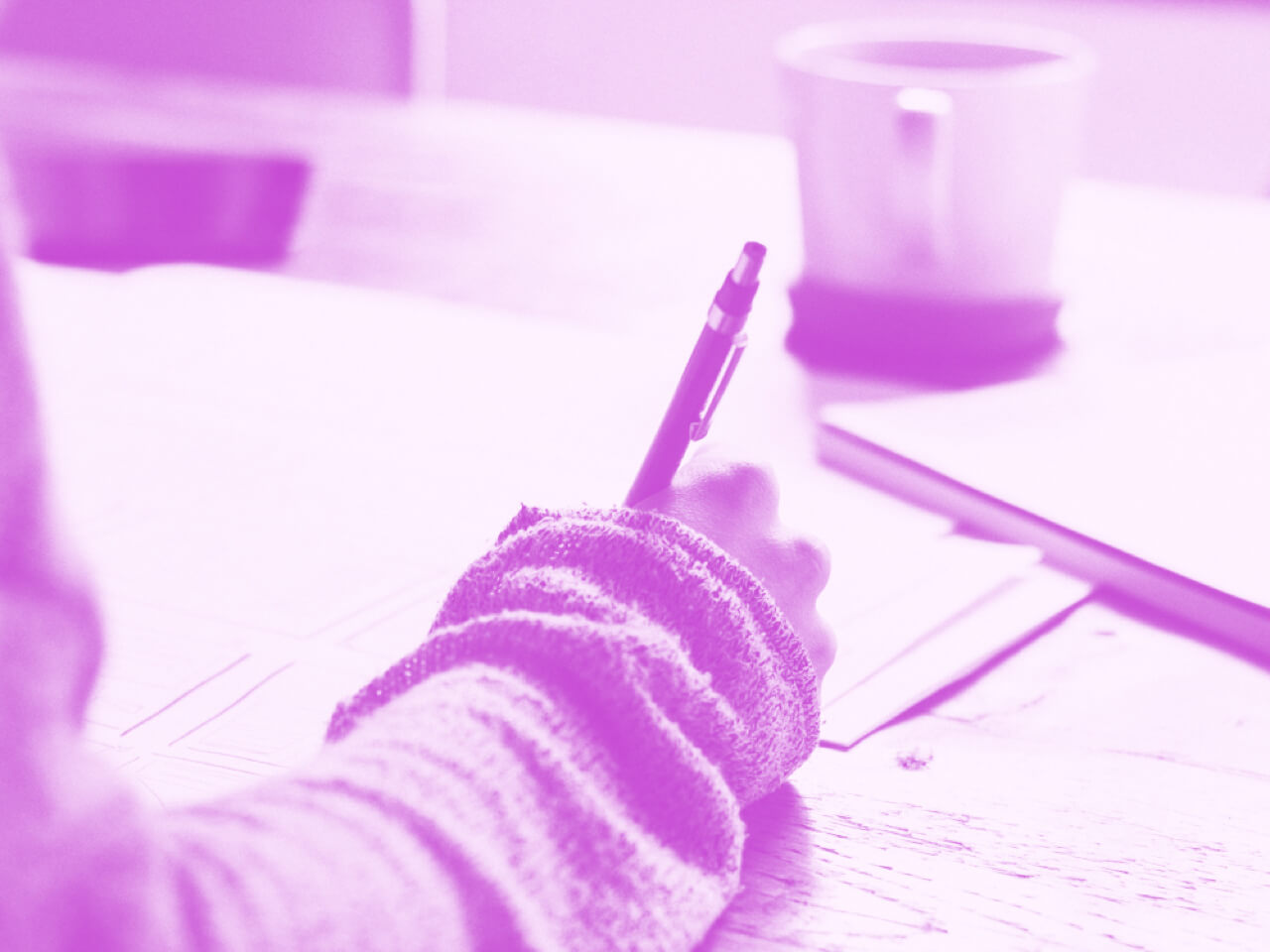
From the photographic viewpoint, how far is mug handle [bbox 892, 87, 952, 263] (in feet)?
2.37

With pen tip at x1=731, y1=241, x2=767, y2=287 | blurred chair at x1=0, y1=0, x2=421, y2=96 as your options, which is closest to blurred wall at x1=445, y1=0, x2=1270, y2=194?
blurred chair at x1=0, y1=0, x2=421, y2=96

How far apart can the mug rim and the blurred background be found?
115 cm

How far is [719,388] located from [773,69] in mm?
1897

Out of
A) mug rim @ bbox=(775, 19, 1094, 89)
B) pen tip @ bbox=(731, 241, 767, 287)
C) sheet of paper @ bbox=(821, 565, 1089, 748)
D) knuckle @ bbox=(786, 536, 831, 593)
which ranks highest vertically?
mug rim @ bbox=(775, 19, 1094, 89)

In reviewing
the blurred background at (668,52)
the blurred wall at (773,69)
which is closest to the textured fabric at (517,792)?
the blurred background at (668,52)

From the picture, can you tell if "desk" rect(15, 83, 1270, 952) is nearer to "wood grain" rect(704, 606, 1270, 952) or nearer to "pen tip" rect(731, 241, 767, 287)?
"wood grain" rect(704, 606, 1270, 952)

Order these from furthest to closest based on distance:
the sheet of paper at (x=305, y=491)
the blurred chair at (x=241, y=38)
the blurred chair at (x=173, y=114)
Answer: the blurred chair at (x=241, y=38) < the blurred chair at (x=173, y=114) < the sheet of paper at (x=305, y=491)

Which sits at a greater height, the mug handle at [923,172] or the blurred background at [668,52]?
the mug handle at [923,172]

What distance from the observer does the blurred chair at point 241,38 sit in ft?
6.29

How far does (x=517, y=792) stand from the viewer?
321mm

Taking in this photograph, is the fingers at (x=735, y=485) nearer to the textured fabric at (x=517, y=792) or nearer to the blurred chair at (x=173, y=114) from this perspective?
the textured fabric at (x=517, y=792)

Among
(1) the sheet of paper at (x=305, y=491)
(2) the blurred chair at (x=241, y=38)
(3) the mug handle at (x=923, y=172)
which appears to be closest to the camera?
(1) the sheet of paper at (x=305, y=491)

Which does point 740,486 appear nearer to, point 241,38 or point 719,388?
point 719,388

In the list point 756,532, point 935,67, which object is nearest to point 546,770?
point 756,532
